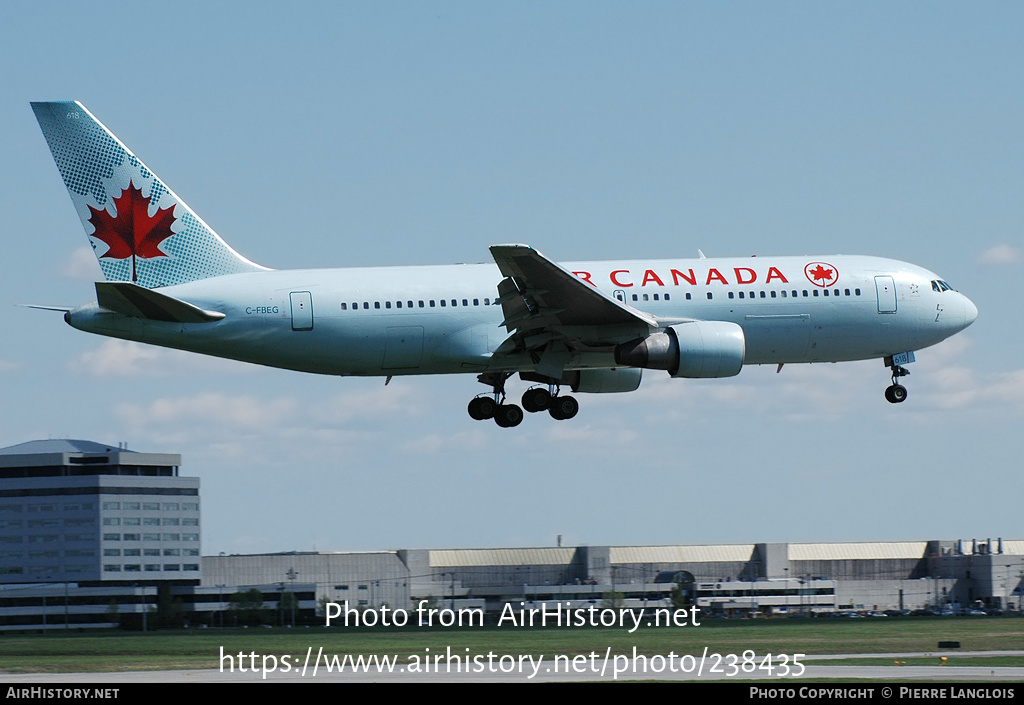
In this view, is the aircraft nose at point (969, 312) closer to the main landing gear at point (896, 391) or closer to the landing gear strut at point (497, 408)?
the main landing gear at point (896, 391)

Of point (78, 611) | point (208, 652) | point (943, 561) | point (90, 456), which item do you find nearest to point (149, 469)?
point (90, 456)

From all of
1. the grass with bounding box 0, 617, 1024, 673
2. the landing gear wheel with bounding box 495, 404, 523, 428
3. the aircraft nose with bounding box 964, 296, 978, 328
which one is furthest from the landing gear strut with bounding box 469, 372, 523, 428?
the aircraft nose with bounding box 964, 296, 978, 328

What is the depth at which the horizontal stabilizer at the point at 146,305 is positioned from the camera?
45.4 metres

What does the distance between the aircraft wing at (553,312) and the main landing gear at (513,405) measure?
8.27 ft

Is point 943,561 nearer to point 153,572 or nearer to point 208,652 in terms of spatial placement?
point 153,572

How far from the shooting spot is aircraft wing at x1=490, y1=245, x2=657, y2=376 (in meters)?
45.3

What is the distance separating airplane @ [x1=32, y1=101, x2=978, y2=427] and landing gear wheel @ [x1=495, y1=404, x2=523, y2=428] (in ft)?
0.24

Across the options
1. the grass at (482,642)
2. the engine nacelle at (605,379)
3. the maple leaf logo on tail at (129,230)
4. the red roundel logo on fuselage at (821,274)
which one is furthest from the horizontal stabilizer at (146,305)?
the red roundel logo on fuselage at (821,274)

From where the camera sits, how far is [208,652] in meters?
54.0

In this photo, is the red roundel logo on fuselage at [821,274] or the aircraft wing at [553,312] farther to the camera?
the red roundel logo on fuselage at [821,274]

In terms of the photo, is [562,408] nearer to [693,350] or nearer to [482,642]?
[693,350]

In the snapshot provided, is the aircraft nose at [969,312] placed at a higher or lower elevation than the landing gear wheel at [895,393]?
higher

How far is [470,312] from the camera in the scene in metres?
48.3
